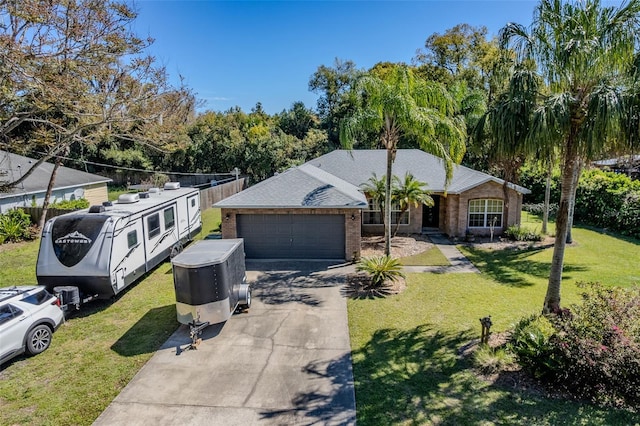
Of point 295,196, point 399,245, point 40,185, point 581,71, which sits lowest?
point 399,245

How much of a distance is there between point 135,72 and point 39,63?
4.01 meters

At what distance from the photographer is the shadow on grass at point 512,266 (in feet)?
41.4

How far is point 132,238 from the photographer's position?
11.3 metres

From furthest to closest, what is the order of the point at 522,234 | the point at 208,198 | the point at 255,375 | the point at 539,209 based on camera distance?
the point at 208,198, the point at 539,209, the point at 522,234, the point at 255,375

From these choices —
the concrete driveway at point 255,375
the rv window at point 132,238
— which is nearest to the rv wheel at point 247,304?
the concrete driveway at point 255,375

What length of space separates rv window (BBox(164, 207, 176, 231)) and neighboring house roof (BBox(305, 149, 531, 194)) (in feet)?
29.5

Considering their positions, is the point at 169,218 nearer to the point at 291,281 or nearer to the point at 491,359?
the point at 291,281

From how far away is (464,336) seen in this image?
8.63 metres

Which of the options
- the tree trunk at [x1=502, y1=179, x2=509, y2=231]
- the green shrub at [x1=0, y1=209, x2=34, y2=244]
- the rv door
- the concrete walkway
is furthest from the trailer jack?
the tree trunk at [x1=502, y1=179, x2=509, y2=231]

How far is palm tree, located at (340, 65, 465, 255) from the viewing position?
11.5 meters

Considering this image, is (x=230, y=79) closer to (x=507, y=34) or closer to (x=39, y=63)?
(x=39, y=63)

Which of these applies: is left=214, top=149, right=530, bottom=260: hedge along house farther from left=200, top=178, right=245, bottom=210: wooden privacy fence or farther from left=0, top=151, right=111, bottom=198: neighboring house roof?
left=0, top=151, right=111, bottom=198: neighboring house roof

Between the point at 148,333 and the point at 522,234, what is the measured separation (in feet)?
53.9

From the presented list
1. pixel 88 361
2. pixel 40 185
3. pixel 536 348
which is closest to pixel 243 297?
pixel 88 361
